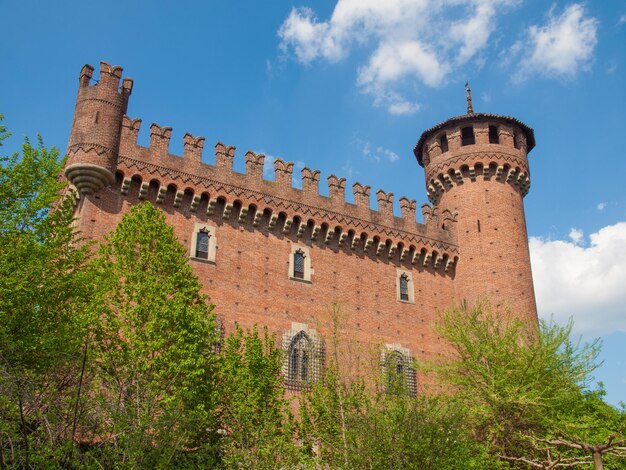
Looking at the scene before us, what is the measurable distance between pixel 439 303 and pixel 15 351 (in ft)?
59.4

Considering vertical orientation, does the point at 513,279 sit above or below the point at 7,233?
above

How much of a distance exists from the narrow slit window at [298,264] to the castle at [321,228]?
41mm

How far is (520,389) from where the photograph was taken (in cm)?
2044

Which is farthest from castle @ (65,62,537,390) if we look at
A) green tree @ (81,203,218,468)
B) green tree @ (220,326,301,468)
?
green tree @ (81,203,218,468)

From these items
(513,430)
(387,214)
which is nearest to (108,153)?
(387,214)

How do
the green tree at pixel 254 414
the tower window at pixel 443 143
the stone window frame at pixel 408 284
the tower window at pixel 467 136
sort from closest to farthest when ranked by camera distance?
the green tree at pixel 254 414 < the stone window frame at pixel 408 284 < the tower window at pixel 467 136 < the tower window at pixel 443 143

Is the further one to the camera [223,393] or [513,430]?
[513,430]

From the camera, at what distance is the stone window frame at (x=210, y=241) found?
74.0 ft

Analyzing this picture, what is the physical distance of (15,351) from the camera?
13086 millimetres

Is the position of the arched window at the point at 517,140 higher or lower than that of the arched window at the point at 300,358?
higher

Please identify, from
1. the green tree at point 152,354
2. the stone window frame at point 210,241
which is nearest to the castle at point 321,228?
the stone window frame at point 210,241

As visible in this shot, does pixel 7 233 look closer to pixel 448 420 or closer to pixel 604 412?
pixel 448 420

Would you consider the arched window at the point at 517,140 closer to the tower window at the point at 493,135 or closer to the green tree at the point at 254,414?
the tower window at the point at 493,135

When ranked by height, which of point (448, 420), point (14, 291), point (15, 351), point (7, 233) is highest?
point (7, 233)
